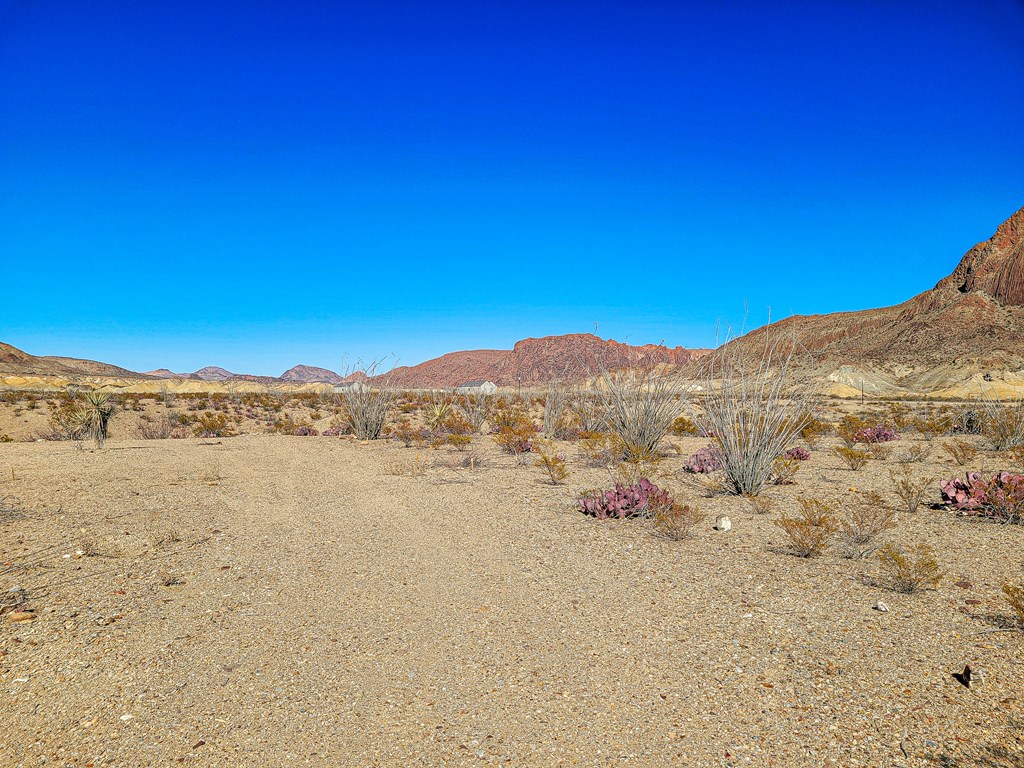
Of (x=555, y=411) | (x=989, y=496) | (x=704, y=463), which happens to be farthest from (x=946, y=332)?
(x=989, y=496)

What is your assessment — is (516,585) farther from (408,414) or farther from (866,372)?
(866,372)

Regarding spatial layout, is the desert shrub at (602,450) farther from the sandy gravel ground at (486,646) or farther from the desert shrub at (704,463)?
the sandy gravel ground at (486,646)

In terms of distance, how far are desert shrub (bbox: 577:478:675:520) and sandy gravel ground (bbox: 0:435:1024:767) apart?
274 mm

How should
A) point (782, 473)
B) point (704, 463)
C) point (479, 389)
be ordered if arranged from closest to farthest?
point (782, 473) → point (704, 463) → point (479, 389)

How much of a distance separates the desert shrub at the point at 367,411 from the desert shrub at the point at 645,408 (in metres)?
8.18

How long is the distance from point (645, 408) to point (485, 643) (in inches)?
358

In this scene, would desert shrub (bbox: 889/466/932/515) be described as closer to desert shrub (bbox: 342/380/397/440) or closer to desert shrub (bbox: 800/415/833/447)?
desert shrub (bbox: 800/415/833/447)

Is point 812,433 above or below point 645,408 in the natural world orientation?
below

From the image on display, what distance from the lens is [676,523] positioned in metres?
6.84

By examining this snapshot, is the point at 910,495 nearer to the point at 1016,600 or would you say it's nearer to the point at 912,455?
the point at 1016,600

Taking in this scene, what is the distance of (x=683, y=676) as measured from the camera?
3621 mm

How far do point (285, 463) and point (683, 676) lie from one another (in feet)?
35.6

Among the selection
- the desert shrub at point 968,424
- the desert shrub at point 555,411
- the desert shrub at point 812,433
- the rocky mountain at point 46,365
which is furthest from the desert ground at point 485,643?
the rocky mountain at point 46,365

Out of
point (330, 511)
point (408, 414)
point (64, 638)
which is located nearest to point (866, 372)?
point (408, 414)
